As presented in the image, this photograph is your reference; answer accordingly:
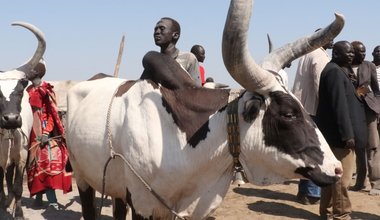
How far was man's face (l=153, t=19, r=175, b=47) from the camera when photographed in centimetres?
373

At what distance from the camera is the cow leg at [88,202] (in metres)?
4.61

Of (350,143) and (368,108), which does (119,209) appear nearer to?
(350,143)

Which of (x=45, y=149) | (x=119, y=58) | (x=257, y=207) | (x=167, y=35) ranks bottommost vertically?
(x=257, y=207)

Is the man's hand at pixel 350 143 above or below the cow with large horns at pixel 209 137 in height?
below

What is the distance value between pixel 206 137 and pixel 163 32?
3.42 feet

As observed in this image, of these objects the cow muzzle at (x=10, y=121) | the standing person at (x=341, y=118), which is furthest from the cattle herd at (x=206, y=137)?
the standing person at (x=341, y=118)

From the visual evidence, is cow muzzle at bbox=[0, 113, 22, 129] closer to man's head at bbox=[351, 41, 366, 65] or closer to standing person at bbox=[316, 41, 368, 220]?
standing person at bbox=[316, 41, 368, 220]

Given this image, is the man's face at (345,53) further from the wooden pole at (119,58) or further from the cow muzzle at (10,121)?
the wooden pole at (119,58)

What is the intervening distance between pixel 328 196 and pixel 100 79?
2852 mm

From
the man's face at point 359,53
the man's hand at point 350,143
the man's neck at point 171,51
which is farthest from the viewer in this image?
the man's face at point 359,53

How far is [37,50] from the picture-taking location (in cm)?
589

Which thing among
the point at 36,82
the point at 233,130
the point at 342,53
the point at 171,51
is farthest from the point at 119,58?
the point at 233,130

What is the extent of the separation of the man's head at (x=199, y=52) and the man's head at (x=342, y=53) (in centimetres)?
275

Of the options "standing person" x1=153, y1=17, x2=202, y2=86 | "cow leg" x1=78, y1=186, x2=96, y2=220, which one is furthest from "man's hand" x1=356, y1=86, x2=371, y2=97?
"cow leg" x1=78, y1=186, x2=96, y2=220
